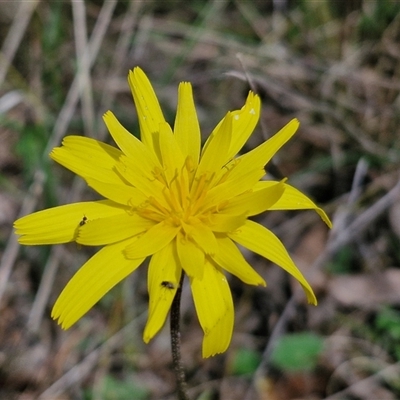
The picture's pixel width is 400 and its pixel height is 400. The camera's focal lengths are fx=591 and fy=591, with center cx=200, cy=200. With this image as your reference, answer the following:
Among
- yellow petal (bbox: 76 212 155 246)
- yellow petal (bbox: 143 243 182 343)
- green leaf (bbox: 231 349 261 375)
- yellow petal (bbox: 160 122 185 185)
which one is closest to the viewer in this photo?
yellow petal (bbox: 143 243 182 343)

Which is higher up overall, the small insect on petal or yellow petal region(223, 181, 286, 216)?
yellow petal region(223, 181, 286, 216)

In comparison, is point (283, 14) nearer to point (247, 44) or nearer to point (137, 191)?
point (247, 44)

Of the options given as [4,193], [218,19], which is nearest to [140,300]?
[4,193]

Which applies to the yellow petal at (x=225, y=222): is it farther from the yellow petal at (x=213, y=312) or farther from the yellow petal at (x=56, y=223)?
the yellow petal at (x=56, y=223)

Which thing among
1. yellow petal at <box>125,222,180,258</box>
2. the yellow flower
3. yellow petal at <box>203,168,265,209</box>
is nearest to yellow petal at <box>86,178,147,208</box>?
the yellow flower

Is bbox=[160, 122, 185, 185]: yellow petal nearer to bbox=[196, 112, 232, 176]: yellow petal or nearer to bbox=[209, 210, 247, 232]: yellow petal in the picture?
bbox=[196, 112, 232, 176]: yellow petal

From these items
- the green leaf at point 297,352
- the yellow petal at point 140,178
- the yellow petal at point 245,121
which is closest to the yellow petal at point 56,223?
the yellow petal at point 140,178
